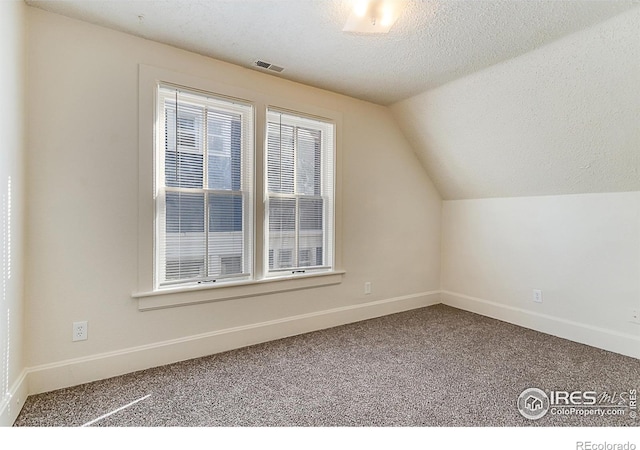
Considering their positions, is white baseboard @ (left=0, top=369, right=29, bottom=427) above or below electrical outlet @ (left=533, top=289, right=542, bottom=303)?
below

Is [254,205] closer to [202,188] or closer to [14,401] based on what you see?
[202,188]

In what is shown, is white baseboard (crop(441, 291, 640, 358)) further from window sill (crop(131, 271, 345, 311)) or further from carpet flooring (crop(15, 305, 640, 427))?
window sill (crop(131, 271, 345, 311))

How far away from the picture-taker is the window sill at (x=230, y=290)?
2414 millimetres

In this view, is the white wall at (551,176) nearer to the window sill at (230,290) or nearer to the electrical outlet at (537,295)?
the electrical outlet at (537,295)

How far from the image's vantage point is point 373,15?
77.0 inches

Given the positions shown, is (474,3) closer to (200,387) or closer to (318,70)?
(318,70)

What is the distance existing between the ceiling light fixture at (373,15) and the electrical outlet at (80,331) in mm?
2632

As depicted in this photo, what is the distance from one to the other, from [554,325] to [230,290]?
3.12 meters

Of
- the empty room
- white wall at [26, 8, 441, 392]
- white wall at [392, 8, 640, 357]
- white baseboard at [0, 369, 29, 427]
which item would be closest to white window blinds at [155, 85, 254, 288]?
the empty room

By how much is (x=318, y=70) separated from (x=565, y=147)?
2241mm

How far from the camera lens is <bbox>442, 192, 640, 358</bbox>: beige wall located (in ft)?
9.05

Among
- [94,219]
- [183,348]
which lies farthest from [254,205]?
[183,348]

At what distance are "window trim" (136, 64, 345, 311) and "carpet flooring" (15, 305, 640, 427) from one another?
1.65 ft

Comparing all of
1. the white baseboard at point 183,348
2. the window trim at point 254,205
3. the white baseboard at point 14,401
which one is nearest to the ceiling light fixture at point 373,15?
the window trim at point 254,205
